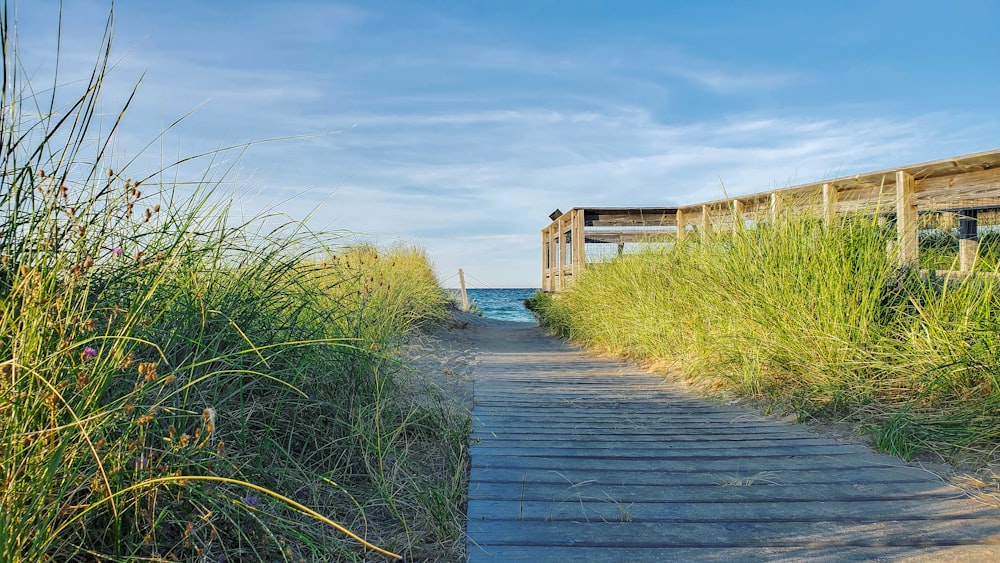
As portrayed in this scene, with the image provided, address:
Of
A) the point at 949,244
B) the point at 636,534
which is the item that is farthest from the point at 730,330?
the point at 636,534

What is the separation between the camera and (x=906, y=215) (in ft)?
16.2

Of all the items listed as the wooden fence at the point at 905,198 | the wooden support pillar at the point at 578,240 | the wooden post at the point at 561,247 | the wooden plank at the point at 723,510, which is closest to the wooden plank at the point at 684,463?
the wooden plank at the point at 723,510

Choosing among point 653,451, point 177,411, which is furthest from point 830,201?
point 177,411

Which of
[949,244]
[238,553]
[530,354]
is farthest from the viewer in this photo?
[530,354]

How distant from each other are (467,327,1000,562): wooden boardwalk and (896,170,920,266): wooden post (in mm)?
2123

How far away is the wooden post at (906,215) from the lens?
474cm

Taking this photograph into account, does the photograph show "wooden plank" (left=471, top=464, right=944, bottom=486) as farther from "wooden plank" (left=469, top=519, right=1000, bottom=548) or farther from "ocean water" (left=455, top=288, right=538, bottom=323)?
"ocean water" (left=455, top=288, right=538, bottom=323)

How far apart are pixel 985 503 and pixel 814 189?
3526mm

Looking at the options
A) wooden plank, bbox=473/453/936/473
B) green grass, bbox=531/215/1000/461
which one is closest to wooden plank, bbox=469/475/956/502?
wooden plank, bbox=473/453/936/473

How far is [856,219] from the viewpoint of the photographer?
436 centimetres

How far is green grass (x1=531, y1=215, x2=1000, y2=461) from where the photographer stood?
10.2ft

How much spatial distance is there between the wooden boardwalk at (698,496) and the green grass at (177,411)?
0.25 meters

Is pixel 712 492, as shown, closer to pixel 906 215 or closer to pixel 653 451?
pixel 653 451

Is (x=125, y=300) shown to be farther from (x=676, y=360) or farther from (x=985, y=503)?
(x=676, y=360)
